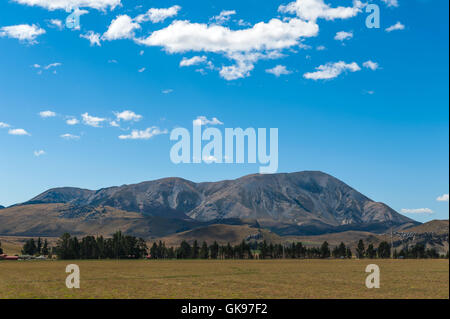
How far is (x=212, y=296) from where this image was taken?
206 feet

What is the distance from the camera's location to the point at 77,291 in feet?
228
